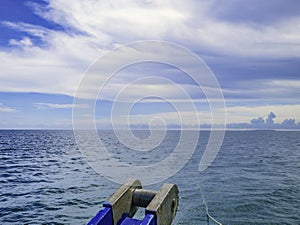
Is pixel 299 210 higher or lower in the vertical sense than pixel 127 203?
lower

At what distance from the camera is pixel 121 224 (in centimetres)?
366

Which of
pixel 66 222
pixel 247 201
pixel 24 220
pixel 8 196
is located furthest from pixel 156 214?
pixel 8 196

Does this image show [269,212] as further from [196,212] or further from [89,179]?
[89,179]

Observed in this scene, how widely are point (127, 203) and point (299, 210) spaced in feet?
49.8

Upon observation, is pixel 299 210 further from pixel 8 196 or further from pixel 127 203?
pixel 8 196

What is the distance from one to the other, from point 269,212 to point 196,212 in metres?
4.09

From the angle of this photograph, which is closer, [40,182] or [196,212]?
[196,212]

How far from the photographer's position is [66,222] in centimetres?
1345

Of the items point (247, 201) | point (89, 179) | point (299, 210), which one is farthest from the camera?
point (89, 179)

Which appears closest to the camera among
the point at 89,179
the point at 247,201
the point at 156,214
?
the point at 156,214

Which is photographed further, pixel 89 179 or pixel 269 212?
pixel 89 179

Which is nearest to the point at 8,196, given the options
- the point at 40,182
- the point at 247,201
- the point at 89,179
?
the point at 40,182

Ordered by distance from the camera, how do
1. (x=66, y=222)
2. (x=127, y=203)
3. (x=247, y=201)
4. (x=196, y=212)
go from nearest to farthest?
(x=127, y=203)
(x=66, y=222)
(x=196, y=212)
(x=247, y=201)

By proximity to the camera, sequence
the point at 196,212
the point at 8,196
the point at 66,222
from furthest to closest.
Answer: the point at 8,196, the point at 196,212, the point at 66,222
